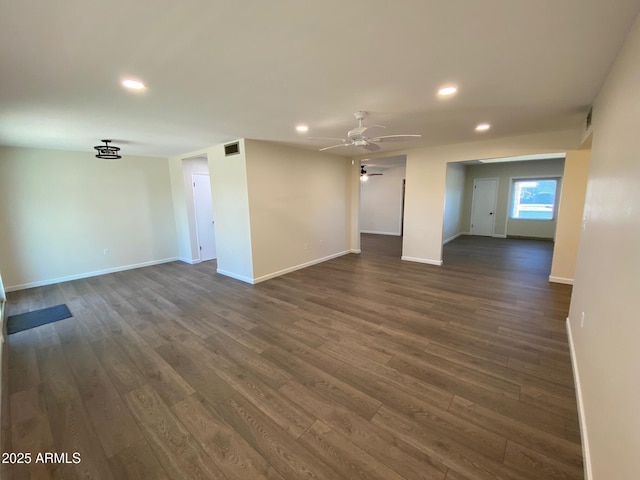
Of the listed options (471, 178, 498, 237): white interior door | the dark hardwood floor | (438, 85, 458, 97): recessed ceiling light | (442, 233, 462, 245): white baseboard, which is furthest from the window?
(438, 85, 458, 97): recessed ceiling light

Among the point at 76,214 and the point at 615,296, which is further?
the point at 76,214

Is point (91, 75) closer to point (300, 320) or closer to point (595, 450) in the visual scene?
point (300, 320)

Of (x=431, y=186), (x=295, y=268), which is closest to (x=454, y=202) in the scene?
(x=431, y=186)

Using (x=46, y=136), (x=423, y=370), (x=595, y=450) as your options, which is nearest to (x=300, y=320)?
(x=423, y=370)

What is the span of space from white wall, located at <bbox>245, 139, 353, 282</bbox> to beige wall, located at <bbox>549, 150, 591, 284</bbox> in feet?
14.1

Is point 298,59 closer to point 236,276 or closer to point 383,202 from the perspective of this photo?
point 236,276

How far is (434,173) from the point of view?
5.62 m

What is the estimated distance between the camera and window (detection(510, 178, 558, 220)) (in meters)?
8.24

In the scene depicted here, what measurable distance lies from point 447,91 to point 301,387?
120 inches

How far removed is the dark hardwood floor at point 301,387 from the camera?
5.14ft

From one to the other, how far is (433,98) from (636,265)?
2214 millimetres

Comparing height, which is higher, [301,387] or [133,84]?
[133,84]

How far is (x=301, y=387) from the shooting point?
2.18 m

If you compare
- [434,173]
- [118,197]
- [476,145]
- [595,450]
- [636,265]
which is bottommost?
[595,450]
